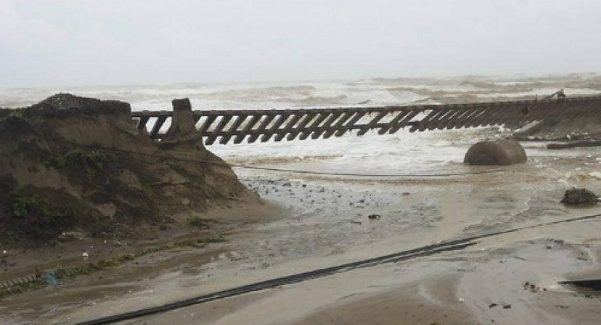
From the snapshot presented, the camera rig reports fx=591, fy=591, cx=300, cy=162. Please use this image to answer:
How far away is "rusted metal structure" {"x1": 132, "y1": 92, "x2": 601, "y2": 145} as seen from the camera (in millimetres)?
10041

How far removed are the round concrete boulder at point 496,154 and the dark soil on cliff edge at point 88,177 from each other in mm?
6979

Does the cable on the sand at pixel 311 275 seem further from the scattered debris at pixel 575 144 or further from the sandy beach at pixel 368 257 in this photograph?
the scattered debris at pixel 575 144

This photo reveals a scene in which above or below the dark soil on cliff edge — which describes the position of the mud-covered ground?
below

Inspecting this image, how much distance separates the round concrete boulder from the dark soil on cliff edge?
6.98 meters

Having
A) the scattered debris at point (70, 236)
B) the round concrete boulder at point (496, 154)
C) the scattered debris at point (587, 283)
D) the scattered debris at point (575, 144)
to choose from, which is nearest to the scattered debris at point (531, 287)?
the scattered debris at point (587, 283)

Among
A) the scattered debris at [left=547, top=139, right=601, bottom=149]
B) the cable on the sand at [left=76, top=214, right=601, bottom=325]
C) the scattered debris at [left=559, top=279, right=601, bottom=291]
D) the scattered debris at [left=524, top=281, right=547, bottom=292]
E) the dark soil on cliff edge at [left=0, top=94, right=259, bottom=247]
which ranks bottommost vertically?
the cable on the sand at [left=76, top=214, right=601, bottom=325]

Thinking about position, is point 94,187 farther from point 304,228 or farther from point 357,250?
point 357,250

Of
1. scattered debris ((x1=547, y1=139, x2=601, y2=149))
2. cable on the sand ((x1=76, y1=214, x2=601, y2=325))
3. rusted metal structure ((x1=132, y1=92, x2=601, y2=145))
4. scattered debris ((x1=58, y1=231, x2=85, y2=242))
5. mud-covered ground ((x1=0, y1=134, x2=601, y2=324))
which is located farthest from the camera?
scattered debris ((x1=547, y1=139, x2=601, y2=149))

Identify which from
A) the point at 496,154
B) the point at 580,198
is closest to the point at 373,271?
the point at 580,198

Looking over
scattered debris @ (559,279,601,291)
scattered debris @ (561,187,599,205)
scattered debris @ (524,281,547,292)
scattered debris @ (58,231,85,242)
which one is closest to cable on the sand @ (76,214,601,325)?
scattered debris @ (561,187,599,205)

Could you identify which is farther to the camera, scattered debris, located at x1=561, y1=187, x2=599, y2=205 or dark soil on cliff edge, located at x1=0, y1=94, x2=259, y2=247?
scattered debris, located at x1=561, y1=187, x2=599, y2=205

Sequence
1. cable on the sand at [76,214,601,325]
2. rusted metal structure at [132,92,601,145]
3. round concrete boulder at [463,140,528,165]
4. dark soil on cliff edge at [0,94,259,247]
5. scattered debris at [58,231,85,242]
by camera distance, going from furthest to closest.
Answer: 1. round concrete boulder at [463,140,528,165]
2. rusted metal structure at [132,92,601,145]
3. dark soil on cliff edge at [0,94,259,247]
4. scattered debris at [58,231,85,242]
5. cable on the sand at [76,214,601,325]

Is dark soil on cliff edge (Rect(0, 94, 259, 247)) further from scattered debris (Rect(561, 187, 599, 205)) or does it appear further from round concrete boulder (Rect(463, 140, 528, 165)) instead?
round concrete boulder (Rect(463, 140, 528, 165))

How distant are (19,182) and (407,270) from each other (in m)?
4.70
